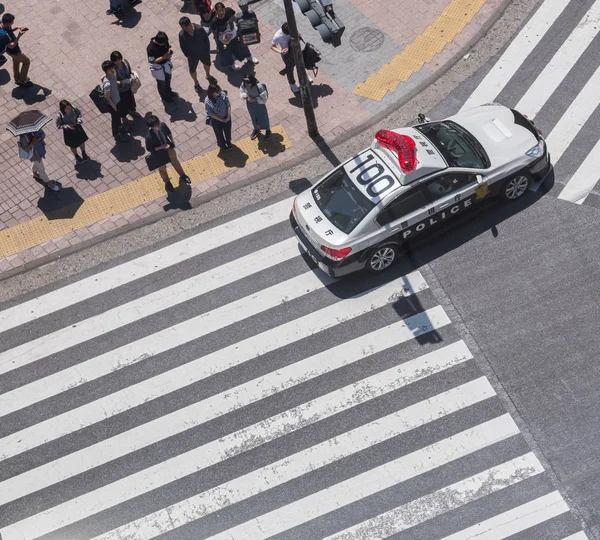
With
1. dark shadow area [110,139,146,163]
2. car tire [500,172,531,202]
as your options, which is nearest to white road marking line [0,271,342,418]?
car tire [500,172,531,202]

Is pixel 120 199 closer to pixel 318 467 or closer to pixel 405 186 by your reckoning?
pixel 405 186

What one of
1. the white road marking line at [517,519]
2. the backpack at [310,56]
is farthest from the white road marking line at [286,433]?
the backpack at [310,56]

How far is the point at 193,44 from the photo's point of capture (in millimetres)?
18141

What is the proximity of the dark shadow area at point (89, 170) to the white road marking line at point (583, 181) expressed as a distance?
935cm

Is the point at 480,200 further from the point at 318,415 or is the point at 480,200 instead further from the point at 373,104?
the point at 318,415

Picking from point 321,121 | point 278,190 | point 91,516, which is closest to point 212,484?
point 91,516

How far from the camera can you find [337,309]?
16.0m

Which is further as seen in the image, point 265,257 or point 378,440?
point 265,257

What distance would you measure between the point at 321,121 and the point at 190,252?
4086mm

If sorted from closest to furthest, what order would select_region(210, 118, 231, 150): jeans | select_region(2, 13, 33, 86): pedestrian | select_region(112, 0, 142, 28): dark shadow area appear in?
select_region(210, 118, 231, 150): jeans, select_region(2, 13, 33, 86): pedestrian, select_region(112, 0, 142, 28): dark shadow area

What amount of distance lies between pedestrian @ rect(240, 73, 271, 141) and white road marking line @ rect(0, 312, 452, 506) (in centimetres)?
512

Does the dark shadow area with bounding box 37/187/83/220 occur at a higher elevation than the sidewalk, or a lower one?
lower

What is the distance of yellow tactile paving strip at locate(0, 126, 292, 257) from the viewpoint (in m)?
17.6

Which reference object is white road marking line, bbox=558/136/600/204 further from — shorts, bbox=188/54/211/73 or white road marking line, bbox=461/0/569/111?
shorts, bbox=188/54/211/73
